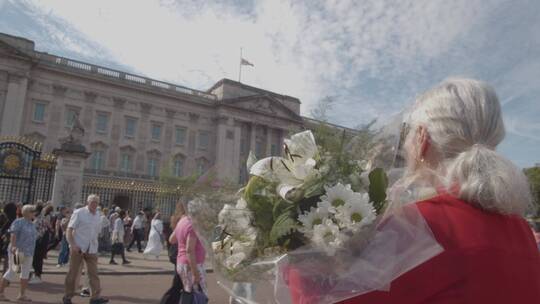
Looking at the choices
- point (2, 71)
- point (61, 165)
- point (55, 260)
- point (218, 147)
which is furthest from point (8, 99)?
point (55, 260)

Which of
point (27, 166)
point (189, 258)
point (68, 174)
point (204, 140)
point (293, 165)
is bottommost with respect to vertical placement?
point (189, 258)

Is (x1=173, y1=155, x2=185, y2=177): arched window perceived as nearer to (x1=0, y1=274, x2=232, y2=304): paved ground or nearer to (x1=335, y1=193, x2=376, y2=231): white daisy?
(x1=0, y1=274, x2=232, y2=304): paved ground

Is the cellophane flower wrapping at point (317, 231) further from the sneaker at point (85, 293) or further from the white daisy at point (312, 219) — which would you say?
the sneaker at point (85, 293)

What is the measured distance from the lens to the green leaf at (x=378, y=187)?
1.70 metres

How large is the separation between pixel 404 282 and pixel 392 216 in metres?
0.24

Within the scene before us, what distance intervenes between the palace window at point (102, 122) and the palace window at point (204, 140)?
33.2 ft

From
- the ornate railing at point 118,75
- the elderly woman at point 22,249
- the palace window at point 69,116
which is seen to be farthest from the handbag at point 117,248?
the ornate railing at point 118,75

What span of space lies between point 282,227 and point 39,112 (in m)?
42.7

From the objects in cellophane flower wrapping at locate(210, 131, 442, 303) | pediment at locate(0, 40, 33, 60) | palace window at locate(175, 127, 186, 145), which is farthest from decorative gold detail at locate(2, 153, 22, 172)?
palace window at locate(175, 127, 186, 145)

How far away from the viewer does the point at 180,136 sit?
47.2m

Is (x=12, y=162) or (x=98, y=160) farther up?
(x=98, y=160)

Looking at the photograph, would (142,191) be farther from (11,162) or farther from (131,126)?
(131,126)

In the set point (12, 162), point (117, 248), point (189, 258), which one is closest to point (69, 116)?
point (12, 162)

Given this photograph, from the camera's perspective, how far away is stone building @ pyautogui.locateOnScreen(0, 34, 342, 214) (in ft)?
121
